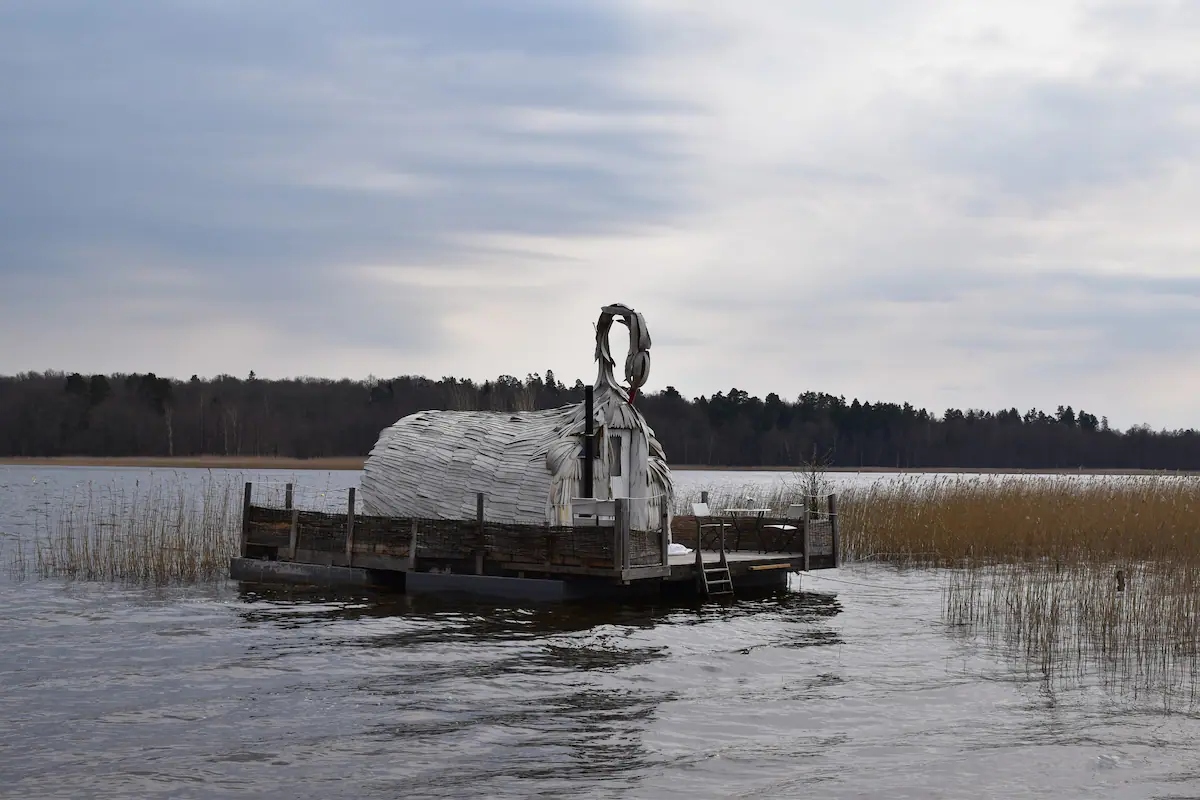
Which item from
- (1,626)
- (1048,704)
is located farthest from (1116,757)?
(1,626)

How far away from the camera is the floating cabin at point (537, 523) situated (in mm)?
21422

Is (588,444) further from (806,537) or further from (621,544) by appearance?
(806,537)

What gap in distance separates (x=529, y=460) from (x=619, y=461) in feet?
8.42

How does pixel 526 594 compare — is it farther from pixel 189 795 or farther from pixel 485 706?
pixel 189 795

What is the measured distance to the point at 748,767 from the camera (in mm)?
11289

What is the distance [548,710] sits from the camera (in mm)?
13391

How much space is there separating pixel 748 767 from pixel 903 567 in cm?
1883

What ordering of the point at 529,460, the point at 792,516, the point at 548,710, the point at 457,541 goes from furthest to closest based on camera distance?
the point at 792,516, the point at 529,460, the point at 457,541, the point at 548,710

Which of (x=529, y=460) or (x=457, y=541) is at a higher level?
(x=529, y=460)

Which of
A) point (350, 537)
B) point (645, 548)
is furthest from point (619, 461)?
point (350, 537)

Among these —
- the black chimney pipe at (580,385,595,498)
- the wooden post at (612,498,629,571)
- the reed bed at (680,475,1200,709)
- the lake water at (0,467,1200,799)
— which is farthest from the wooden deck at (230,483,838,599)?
the reed bed at (680,475,1200,709)

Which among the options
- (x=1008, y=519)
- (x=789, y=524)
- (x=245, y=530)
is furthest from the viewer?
(x=1008, y=519)

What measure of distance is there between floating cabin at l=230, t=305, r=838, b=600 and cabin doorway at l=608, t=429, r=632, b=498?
0.03 m

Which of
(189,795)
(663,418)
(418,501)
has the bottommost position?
(189,795)
